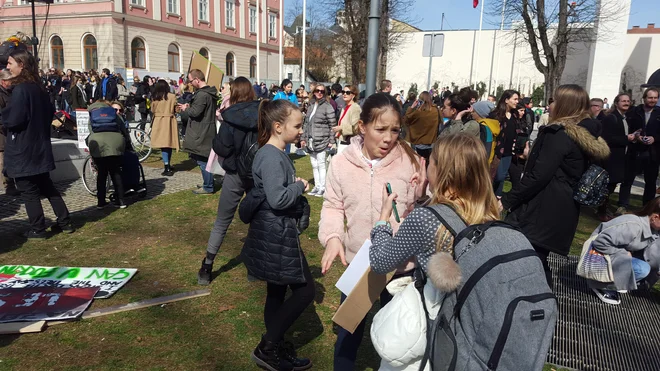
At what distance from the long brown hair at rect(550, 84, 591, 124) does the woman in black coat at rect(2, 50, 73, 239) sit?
17.9 ft

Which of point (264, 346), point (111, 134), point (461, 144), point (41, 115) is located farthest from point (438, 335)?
point (111, 134)

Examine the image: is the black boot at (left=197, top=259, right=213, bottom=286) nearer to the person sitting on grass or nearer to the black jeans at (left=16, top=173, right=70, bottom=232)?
the black jeans at (left=16, top=173, right=70, bottom=232)

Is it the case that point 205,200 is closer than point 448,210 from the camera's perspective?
No

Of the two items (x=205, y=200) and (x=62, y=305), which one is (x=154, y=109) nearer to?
(x=205, y=200)

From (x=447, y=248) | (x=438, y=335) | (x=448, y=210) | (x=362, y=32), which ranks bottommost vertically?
(x=438, y=335)

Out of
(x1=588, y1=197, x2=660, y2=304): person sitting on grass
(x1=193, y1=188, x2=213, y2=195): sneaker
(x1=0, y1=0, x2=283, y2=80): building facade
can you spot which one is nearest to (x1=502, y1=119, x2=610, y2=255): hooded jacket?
(x1=588, y1=197, x2=660, y2=304): person sitting on grass

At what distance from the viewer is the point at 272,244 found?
9.82 feet

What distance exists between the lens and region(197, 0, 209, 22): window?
144ft

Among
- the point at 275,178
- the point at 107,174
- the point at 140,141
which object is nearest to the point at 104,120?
the point at 107,174

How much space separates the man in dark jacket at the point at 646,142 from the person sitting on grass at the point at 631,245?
3.88m

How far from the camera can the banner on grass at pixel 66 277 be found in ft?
14.5

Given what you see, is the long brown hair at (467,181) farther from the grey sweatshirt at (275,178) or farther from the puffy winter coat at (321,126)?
the puffy winter coat at (321,126)

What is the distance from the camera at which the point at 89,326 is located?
3.80m

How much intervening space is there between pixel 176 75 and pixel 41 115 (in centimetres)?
3033
